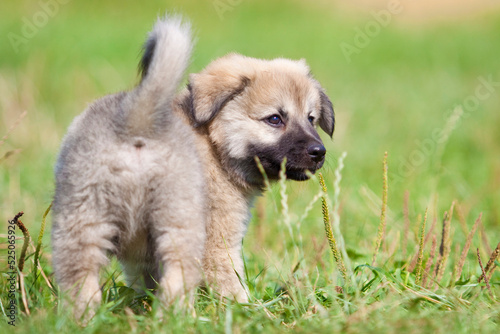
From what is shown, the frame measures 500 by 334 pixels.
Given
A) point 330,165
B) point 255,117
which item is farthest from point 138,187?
point 330,165

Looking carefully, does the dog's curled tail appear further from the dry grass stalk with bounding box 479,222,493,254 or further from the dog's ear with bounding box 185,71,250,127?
the dry grass stalk with bounding box 479,222,493,254

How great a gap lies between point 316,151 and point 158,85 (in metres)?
1.12

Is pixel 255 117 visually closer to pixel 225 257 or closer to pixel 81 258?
pixel 225 257

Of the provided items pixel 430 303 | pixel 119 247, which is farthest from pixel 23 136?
pixel 430 303

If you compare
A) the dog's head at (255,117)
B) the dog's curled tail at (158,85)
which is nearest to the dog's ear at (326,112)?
the dog's head at (255,117)

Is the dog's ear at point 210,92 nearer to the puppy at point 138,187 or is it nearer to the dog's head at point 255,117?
the dog's head at point 255,117

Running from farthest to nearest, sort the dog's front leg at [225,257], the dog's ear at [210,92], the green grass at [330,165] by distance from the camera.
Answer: the dog's ear at [210,92] < the dog's front leg at [225,257] < the green grass at [330,165]

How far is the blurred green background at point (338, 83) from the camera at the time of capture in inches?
216

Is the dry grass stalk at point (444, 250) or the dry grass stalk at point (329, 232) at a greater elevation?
the dry grass stalk at point (329, 232)

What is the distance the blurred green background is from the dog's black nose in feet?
1.84

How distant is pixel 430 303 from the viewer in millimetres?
2895

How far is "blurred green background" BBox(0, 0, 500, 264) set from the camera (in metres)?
5.49

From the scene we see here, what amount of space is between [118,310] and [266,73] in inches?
62.0

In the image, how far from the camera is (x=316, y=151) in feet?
11.1
